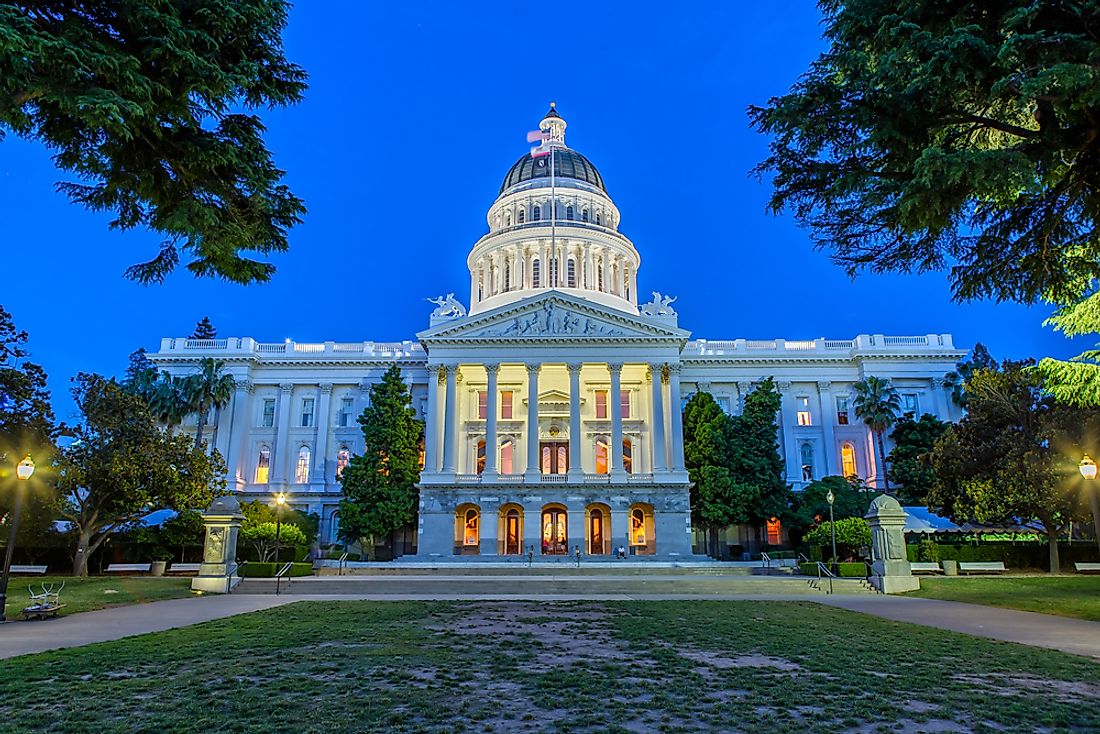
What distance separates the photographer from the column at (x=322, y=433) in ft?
192

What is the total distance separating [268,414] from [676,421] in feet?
115

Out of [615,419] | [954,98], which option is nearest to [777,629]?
[954,98]

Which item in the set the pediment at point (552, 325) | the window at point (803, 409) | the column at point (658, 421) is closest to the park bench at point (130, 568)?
the pediment at point (552, 325)

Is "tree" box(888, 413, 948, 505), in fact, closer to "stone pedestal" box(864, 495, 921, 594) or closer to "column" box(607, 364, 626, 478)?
"column" box(607, 364, 626, 478)

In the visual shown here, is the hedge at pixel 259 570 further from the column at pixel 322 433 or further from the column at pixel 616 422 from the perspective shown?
the column at pixel 322 433

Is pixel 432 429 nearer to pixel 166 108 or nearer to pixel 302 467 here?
pixel 302 467

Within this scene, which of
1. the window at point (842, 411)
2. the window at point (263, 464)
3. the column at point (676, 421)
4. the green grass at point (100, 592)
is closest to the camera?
the green grass at point (100, 592)

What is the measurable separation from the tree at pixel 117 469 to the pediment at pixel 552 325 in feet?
62.9

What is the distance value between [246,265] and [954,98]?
36.3ft

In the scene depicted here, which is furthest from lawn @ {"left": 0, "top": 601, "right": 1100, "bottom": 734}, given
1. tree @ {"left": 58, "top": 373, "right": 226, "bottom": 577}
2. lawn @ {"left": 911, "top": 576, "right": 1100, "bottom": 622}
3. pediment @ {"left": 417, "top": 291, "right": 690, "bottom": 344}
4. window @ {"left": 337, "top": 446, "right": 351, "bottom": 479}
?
window @ {"left": 337, "top": 446, "right": 351, "bottom": 479}

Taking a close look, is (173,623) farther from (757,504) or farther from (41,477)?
(757,504)

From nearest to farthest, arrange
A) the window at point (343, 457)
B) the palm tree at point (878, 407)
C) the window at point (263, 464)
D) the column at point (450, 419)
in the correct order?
the column at point (450, 419) < the palm tree at point (878, 407) < the window at point (343, 457) < the window at point (263, 464)

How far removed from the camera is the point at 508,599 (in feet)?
73.8

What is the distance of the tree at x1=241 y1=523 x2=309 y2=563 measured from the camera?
36156mm
